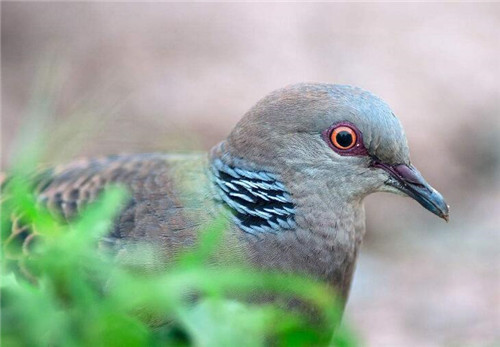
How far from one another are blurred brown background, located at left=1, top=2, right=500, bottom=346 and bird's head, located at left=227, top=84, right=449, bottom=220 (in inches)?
127

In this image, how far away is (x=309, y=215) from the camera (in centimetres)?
372

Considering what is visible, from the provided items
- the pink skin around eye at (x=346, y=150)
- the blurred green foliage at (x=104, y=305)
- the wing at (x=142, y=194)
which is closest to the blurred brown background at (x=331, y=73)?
the wing at (x=142, y=194)

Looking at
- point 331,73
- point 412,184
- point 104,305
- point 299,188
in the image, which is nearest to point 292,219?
point 299,188

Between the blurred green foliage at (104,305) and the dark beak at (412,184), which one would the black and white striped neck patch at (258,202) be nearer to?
the dark beak at (412,184)

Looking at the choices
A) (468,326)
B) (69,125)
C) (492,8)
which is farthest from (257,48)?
(69,125)

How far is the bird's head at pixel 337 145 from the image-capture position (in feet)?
12.0

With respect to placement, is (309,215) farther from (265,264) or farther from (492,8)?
(492,8)

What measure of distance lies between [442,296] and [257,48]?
2862 millimetres

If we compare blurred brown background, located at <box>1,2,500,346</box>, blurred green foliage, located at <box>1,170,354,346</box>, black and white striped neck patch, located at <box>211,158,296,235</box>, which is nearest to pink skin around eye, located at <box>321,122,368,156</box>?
black and white striped neck patch, located at <box>211,158,296,235</box>

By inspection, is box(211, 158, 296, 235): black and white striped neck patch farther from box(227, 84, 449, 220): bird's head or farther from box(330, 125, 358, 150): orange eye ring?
Answer: box(330, 125, 358, 150): orange eye ring

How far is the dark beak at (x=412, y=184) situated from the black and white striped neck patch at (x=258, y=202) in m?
0.42

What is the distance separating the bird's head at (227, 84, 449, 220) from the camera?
367 centimetres

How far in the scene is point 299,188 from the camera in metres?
3.73

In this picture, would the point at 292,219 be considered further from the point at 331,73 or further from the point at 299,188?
the point at 331,73
